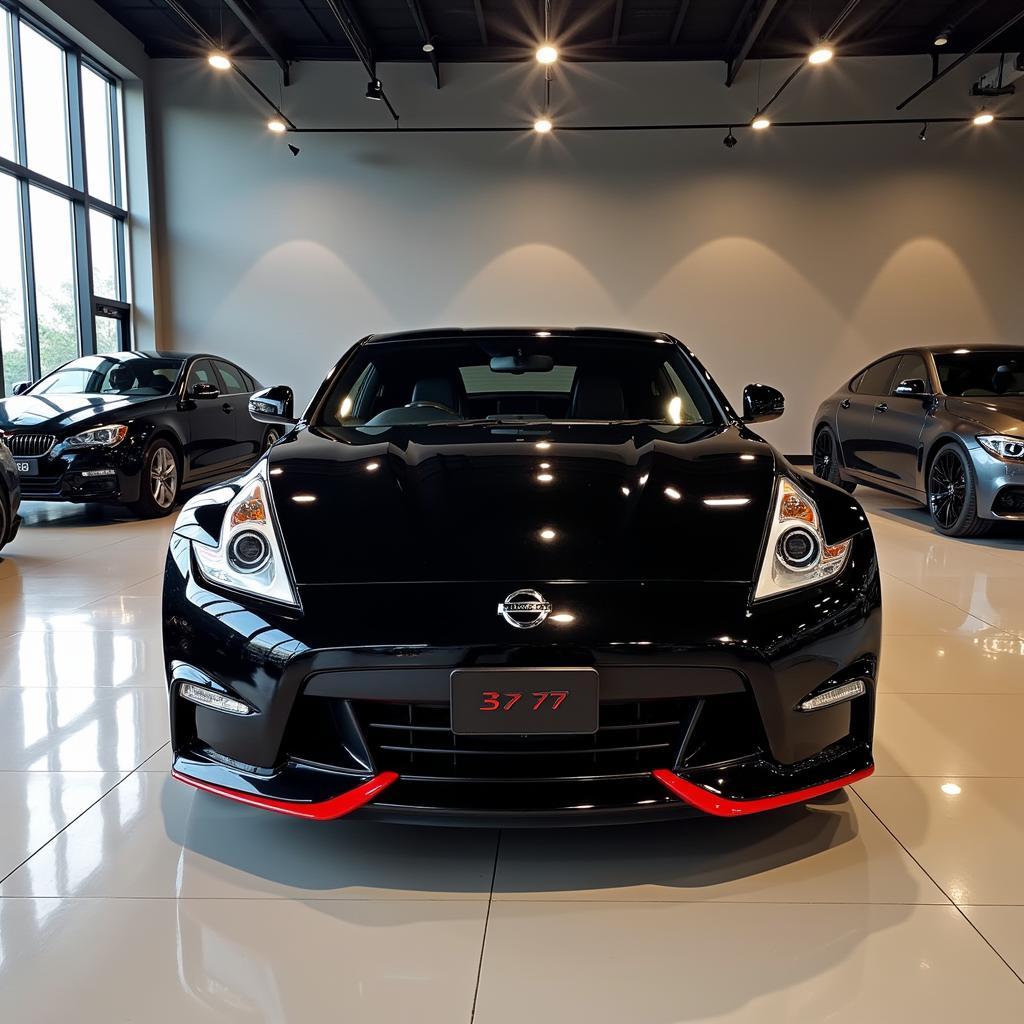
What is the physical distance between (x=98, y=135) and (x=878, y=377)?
31.6ft

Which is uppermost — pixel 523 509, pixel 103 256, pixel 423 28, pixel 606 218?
pixel 423 28

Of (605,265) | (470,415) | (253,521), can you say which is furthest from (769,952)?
(605,265)

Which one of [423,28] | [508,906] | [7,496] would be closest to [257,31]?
[423,28]

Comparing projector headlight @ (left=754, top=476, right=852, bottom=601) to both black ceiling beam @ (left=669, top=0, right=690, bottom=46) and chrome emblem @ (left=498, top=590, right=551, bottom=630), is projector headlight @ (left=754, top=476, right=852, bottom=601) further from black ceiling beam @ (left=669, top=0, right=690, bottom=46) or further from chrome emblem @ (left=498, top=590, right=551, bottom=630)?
black ceiling beam @ (left=669, top=0, right=690, bottom=46)

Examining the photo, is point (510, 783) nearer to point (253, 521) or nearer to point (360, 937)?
point (360, 937)

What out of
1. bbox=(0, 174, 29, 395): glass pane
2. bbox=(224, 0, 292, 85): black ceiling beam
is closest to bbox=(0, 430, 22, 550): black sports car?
bbox=(0, 174, 29, 395): glass pane

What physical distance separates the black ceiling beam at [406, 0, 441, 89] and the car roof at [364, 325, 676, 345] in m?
8.00

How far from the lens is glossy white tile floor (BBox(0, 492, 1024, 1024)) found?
1314 millimetres

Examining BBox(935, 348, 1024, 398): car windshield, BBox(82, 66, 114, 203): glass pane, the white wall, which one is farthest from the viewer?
the white wall

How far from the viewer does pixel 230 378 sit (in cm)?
829

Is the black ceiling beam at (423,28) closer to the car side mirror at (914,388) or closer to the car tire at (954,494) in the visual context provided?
the car side mirror at (914,388)

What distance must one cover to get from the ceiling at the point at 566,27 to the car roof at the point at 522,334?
7737 millimetres

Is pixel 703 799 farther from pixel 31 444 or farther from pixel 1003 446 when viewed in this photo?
pixel 31 444

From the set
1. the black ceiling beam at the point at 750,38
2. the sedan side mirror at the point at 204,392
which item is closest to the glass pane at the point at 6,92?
the sedan side mirror at the point at 204,392
